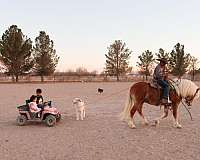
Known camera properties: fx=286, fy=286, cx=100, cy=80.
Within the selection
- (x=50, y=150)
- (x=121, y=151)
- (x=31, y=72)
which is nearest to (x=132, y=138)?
(x=121, y=151)

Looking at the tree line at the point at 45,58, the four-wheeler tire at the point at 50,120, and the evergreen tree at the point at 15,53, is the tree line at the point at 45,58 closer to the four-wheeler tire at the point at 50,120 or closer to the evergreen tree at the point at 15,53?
the evergreen tree at the point at 15,53

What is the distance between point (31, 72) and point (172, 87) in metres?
61.2

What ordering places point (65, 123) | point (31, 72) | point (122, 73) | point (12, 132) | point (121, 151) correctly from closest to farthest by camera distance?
point (121, 151)
point (12, 132)
point (65, 123)
point (31, 72)
point (122, 73)

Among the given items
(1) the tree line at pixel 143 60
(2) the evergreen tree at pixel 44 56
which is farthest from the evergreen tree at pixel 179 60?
(2) the evergreen tree at pixel 44 56

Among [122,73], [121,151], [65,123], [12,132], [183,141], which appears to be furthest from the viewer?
[122,73]

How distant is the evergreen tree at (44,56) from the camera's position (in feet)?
222

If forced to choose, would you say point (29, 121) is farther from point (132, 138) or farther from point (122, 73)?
point (122, 73)

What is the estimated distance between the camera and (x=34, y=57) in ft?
223

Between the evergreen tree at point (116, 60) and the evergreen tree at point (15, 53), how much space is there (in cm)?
2417

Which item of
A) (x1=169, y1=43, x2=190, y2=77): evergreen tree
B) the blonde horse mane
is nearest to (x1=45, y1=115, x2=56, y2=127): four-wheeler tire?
the blonde horse mane

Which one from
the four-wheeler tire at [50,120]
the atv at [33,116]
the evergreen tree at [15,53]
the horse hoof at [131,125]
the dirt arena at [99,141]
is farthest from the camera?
the evergreen tree at [15,53]

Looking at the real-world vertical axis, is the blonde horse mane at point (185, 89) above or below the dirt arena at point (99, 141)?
above

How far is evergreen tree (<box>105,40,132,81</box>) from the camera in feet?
263

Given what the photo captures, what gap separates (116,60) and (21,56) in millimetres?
28052
